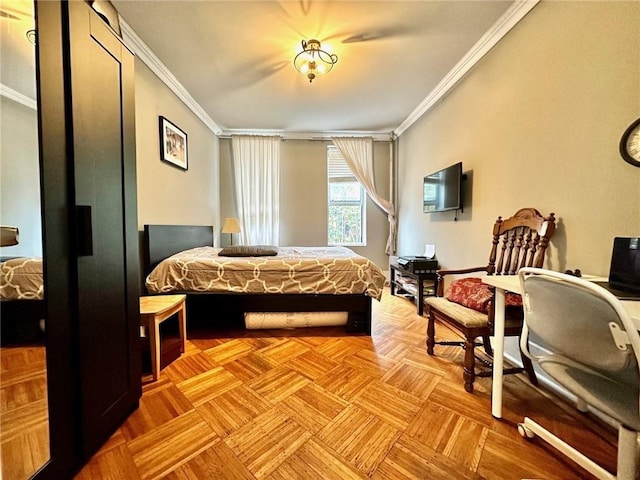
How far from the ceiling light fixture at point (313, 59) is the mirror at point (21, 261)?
1.86 metres

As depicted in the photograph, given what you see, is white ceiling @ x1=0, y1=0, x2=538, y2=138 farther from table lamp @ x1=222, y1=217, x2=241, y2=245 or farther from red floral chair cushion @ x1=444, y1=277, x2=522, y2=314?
red floral chair cushion @ x1=444, y1=277, x2=522, y2=314

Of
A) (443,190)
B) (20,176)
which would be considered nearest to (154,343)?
(20,176)

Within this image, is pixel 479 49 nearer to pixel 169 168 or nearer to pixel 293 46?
pixel 293 46

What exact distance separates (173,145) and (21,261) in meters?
2.40

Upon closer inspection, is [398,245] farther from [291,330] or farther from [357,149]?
[291,330]

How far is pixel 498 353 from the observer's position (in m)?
1.30

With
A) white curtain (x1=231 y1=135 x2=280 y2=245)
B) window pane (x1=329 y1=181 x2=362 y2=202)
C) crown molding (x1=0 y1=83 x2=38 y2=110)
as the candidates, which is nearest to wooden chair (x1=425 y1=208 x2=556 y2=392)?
crown molding (x1=0 y1=83 x2=38 y2=110)

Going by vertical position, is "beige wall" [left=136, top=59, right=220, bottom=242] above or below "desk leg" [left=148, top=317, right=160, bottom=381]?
above

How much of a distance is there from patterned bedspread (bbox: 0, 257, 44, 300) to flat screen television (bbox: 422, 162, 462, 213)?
298 cm

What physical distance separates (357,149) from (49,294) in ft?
13.9

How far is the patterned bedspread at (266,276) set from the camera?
86.2 inches

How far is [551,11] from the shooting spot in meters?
1.60

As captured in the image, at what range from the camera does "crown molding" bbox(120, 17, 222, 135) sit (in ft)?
6.95

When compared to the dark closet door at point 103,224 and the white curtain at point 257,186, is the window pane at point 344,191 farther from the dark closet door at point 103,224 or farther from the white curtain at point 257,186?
the dark closet door at point 103,224
